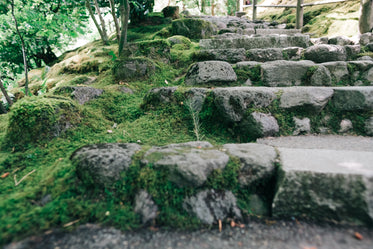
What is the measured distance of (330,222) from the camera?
3.46 feet

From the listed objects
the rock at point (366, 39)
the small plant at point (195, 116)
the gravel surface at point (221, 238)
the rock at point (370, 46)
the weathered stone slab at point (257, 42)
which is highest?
the weathered stone slab at point (257, 42)

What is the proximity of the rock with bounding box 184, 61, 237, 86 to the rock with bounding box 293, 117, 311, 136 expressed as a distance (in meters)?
1.01

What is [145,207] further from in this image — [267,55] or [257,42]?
[257,42]

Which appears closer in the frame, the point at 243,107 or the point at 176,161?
the point at 176,161

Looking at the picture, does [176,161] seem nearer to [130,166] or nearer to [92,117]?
[130,166]

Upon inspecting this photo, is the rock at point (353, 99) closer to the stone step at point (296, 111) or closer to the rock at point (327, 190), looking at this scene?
the stone step at point (296, 111)

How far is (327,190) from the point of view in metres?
1.05

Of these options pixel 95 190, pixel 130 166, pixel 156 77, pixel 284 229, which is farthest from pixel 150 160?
pixel 156 77

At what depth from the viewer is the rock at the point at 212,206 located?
1.13 meters

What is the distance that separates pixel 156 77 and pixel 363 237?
2776 millimetres

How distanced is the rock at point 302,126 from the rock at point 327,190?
683mm

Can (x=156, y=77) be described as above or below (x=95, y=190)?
above

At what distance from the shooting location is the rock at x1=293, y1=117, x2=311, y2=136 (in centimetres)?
187

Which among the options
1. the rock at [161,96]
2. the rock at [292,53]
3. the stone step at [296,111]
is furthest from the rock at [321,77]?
the rock at [161,96]
